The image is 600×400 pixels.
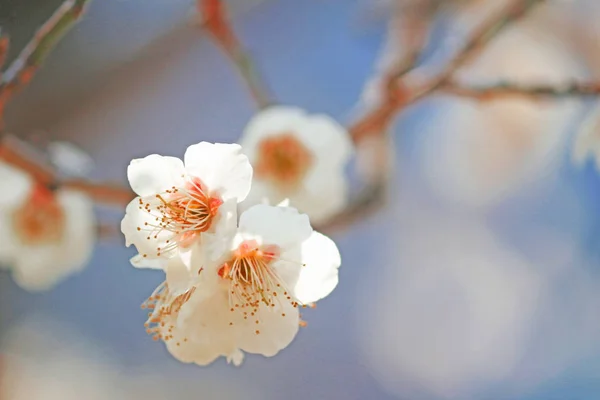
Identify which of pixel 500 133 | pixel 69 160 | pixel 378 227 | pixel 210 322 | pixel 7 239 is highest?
pixel 500 133

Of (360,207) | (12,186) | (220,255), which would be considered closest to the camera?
(220,255)

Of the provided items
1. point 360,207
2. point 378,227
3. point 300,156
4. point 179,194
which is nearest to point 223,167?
point 179,194

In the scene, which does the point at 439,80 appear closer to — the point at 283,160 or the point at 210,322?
the point at 283,160

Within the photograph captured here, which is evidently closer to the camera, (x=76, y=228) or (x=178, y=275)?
(x=178, y=275)

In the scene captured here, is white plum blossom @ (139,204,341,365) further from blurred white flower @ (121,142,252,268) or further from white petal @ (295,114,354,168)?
white petal @ (295,114,354,168)

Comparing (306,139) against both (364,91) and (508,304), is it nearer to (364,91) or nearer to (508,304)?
(364,91)

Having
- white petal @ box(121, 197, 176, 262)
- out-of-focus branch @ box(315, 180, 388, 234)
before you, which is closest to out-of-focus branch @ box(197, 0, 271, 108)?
out-of-focus branch @ box(315, 180, 388, 234)
